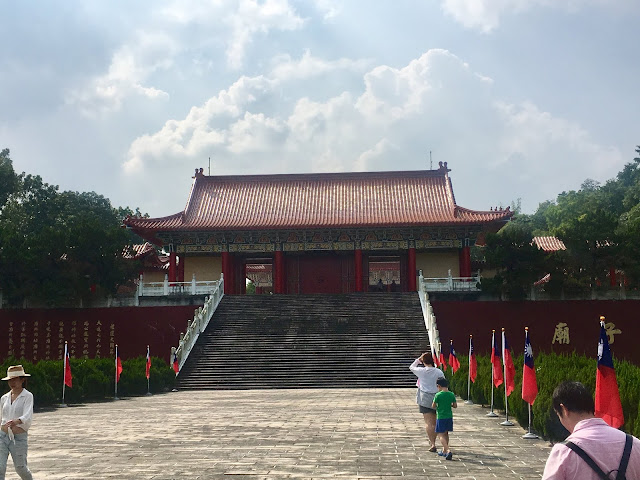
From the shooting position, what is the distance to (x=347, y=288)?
30734mm

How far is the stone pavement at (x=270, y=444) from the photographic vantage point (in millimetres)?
6617

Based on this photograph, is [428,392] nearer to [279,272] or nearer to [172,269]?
[279,272]

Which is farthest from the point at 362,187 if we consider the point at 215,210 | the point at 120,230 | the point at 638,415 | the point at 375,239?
the point at 638,415

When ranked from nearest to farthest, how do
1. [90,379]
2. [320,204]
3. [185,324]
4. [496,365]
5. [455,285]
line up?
[496,365] → [90,379] → [185,324] → [455,285] → [320,204]

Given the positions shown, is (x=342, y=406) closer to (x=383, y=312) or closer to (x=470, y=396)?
(x=470, y=396)

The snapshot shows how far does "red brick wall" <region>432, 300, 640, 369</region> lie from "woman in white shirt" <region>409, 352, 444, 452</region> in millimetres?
16692

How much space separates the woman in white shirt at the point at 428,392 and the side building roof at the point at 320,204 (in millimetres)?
20119

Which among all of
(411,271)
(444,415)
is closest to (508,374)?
(444,415)

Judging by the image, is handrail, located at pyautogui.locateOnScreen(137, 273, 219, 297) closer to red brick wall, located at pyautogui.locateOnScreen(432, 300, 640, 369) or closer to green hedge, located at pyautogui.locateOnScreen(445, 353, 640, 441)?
red brick wall, located at pyautogui.locateOnScreen(432, 300, 640, 369)

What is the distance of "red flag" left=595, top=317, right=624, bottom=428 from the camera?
210 inches

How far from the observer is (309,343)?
882 inches

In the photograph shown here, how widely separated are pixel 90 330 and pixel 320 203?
11.3 m

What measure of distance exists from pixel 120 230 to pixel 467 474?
73.6 feet

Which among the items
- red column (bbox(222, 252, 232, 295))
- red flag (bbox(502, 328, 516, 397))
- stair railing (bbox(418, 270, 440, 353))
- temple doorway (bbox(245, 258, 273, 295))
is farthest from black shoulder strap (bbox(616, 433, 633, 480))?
temple doorway (bbox(245, 258, 273, 295))
